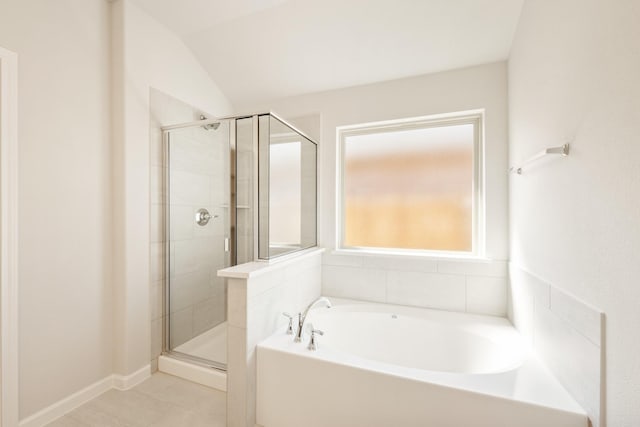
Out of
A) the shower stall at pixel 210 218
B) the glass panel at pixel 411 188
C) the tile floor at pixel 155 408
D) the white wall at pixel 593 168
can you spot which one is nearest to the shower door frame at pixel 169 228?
the shower stall at pixel 210 218

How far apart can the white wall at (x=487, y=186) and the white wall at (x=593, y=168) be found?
0.47 metres

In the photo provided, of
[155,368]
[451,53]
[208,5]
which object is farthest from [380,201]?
[155,368]

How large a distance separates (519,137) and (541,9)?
69 centimetres

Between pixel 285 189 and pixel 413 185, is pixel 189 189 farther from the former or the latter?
pixel 413 185

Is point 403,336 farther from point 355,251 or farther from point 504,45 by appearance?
point 504,45

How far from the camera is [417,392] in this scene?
49.1 inches

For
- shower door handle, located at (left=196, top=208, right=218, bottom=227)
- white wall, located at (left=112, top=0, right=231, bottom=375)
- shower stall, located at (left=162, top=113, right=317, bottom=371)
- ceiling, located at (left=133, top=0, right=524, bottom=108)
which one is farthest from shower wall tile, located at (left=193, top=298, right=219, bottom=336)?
ceiling, located at (left=133, top=0, right=524, bottom=108)

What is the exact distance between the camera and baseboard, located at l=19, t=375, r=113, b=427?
4.91 ft

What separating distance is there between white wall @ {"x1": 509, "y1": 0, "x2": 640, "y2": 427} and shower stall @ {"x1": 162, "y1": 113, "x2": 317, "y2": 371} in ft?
5.06

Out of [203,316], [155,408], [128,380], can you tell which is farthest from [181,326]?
[155,408]

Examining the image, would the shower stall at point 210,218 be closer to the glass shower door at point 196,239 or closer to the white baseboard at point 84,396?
the glass shower door at point 196,239

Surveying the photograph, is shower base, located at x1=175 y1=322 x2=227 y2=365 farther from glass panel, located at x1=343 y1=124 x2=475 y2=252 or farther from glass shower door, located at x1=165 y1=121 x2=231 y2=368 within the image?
glass panel, located at x1=343 y1=124 x2=475 y2=252

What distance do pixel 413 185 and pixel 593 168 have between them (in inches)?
54.1

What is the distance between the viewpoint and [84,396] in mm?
1719
